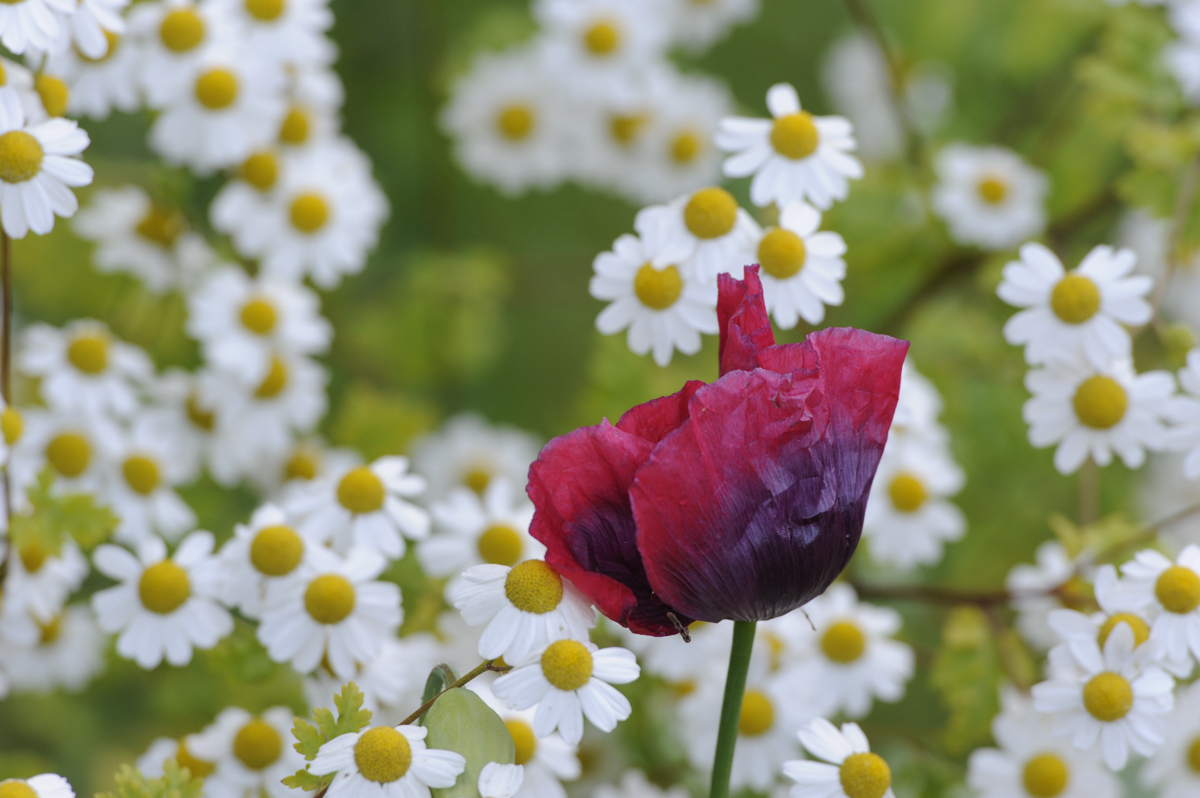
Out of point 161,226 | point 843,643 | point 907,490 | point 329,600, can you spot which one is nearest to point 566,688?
point 329,600

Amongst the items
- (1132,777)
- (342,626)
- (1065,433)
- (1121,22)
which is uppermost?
(1121,22)

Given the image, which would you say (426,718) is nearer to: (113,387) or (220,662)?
(220,662)

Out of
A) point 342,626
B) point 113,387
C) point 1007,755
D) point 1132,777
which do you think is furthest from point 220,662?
point 1132,777

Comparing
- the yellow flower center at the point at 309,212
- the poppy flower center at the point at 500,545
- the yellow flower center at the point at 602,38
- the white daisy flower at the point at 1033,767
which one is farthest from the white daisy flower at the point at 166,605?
the yellow flower center at the point at 602,38

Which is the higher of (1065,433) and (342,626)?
(1065,433)

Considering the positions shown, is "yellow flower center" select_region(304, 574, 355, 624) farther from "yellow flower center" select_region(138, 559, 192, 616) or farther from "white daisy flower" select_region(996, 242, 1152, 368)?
"white daisy flower" select_region(996, 242, 1152, 368)
